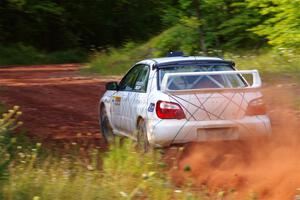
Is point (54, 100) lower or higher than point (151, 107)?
lower

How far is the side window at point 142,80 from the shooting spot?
10.1m

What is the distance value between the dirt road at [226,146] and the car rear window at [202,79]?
35.5 inches

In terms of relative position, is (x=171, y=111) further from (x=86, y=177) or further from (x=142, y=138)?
(x=86, y=177)

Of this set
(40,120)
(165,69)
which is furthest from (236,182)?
(40,120)

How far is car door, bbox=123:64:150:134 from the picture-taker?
32.6 feet

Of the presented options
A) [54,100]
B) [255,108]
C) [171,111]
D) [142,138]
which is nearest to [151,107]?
[171,111]

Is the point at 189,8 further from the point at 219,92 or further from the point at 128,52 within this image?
the point at 219,92

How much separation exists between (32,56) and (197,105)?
109 feet

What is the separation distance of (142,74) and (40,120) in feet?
15.5

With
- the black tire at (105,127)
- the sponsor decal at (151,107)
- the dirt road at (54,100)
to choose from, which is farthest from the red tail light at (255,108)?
the dirt road at (54,100)

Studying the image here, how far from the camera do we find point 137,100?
10.1m

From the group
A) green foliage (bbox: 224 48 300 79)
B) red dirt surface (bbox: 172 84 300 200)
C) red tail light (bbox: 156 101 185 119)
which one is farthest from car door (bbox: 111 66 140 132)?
green foliage (bbox: 224 48 300 79)

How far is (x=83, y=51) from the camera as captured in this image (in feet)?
149

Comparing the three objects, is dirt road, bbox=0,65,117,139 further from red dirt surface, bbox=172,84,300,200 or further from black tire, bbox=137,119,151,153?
red dirt surface, bbox=172,84,300,200
